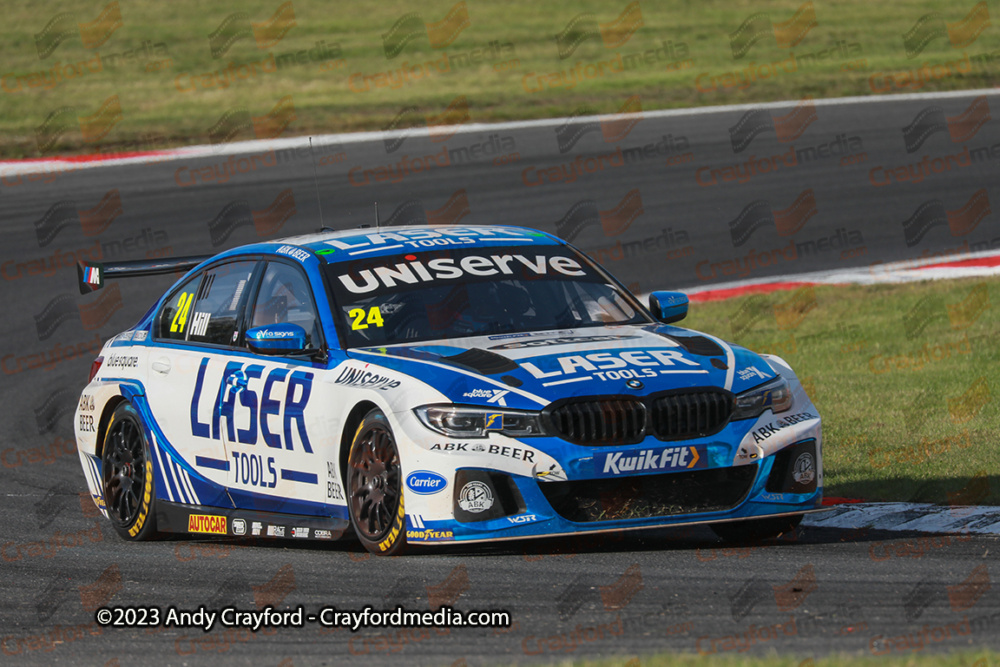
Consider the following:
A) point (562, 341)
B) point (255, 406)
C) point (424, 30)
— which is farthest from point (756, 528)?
point (424, 30)

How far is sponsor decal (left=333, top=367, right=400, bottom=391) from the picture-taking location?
643 cm

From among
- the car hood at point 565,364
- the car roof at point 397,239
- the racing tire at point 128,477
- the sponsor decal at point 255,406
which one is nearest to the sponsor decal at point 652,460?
the car hood at point 565,364

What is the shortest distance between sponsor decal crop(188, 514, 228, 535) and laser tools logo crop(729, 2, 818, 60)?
27.4m

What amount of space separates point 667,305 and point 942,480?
1847 millimetres

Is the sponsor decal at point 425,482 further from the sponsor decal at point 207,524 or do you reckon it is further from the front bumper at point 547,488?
the sponsor decal at point 207,524

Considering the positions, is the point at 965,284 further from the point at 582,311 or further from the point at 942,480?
the point at 582,311

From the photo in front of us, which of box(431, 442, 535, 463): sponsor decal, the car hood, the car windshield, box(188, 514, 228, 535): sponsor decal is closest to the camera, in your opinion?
box(431, 442, 535, 463): sponsor decal

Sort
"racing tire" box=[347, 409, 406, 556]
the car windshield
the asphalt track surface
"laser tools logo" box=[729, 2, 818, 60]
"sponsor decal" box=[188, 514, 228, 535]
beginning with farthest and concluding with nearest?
"laser tools logo" box=[729, 2, 818, 60] < "sponsor decal" box=[188, 514, 228, 535] < the car windshield < "racing tire" box=[347, 409, 406, 556] < the asphalt track surface

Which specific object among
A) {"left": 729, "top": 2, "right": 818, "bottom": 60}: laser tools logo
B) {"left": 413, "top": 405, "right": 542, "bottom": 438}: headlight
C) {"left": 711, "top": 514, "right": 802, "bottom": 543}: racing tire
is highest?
{"left": 729, "top": 2, "right": 818, "bottom": 60}: laser tools logo

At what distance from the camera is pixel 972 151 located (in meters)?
20.6

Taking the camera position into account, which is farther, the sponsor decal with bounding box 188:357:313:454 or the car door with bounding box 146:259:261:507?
the car door with bounding box 146:259:261:507

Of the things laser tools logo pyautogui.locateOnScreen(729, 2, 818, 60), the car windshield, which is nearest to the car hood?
the car windshield

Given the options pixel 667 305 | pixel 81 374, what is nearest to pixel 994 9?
pixel 81 374

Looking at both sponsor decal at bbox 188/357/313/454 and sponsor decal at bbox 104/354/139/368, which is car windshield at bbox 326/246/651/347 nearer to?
sponsor decal at bbox 188/357/313/454
